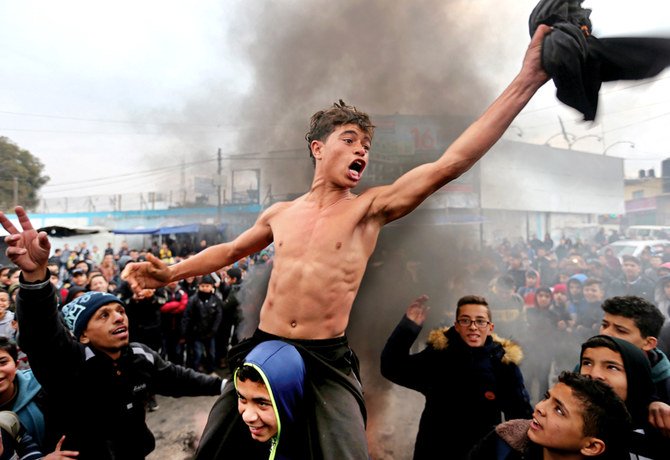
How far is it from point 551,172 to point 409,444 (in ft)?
27.4

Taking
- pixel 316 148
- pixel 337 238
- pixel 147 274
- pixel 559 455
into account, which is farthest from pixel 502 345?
pixel 147 274

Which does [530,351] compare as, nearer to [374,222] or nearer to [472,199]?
[472,199]

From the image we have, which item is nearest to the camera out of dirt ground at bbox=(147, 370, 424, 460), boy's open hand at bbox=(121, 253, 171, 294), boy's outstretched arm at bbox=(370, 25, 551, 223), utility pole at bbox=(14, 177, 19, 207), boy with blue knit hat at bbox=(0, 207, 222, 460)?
boy's outstretched arm at bbox=(370, 25, 551, 223)

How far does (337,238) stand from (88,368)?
4.43ft

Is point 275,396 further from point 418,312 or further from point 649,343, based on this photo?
point 649,343

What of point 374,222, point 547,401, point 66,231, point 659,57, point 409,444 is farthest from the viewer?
point 66,231

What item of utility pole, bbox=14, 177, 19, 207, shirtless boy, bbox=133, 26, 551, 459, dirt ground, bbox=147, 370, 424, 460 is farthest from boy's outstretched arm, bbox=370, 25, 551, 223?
utility pole, bbox=14, 177, 19, 207

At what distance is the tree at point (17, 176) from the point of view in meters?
14.4

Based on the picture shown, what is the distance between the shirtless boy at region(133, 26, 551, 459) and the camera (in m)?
1.47

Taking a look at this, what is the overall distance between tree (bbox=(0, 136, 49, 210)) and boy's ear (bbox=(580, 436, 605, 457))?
17212 mm

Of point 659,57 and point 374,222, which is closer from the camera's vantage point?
point 659,57

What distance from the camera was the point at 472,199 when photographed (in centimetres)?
738

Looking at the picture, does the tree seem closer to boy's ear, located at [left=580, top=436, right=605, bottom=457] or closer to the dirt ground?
the dirt ground

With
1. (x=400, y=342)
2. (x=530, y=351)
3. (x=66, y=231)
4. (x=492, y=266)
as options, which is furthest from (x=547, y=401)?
(x=66, y=231)
